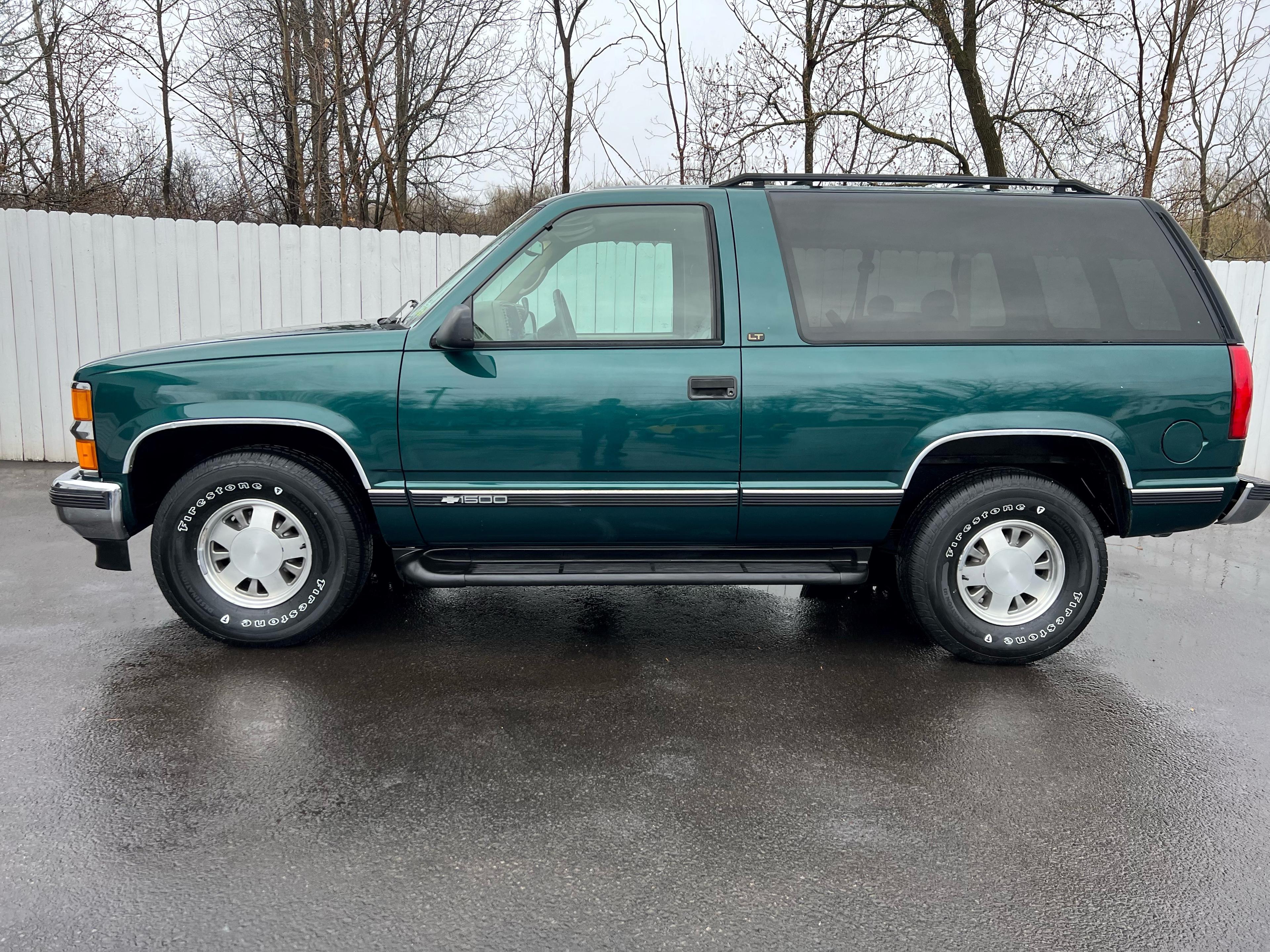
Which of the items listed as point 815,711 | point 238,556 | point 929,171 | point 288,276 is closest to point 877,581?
point 815,711

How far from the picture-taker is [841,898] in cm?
227

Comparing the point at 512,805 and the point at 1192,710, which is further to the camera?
the point at 1192,710

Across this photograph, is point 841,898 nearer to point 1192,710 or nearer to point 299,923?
point 299,923

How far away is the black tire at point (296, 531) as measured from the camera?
3.76 meters

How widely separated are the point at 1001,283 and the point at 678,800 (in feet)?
8.45

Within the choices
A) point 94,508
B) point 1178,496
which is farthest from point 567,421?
point 1178,496

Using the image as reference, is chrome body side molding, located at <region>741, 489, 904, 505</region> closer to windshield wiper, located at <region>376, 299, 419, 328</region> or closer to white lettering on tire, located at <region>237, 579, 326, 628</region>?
windshield wiper, located at <region>376, 299, 419, 328</region>

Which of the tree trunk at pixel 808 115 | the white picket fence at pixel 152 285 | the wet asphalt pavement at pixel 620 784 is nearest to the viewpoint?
the wet asphalt pavement at pixel 620 784

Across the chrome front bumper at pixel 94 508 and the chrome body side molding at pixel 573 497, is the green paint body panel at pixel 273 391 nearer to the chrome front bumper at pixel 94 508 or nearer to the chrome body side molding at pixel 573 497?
the chrome front bumper at pixel 94 508

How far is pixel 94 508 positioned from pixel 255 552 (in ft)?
2.20

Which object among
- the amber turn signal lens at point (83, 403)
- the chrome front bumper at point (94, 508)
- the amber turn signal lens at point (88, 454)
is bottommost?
the chrome front bumper at point (94, 508)

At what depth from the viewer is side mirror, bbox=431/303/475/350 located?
3.56 metres

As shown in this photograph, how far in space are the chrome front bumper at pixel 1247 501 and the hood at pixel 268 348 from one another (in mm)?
3628

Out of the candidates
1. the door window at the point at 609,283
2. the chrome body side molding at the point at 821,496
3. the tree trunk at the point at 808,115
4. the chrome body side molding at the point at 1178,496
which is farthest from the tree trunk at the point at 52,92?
the chrome body side molding at the point at 1178,496
